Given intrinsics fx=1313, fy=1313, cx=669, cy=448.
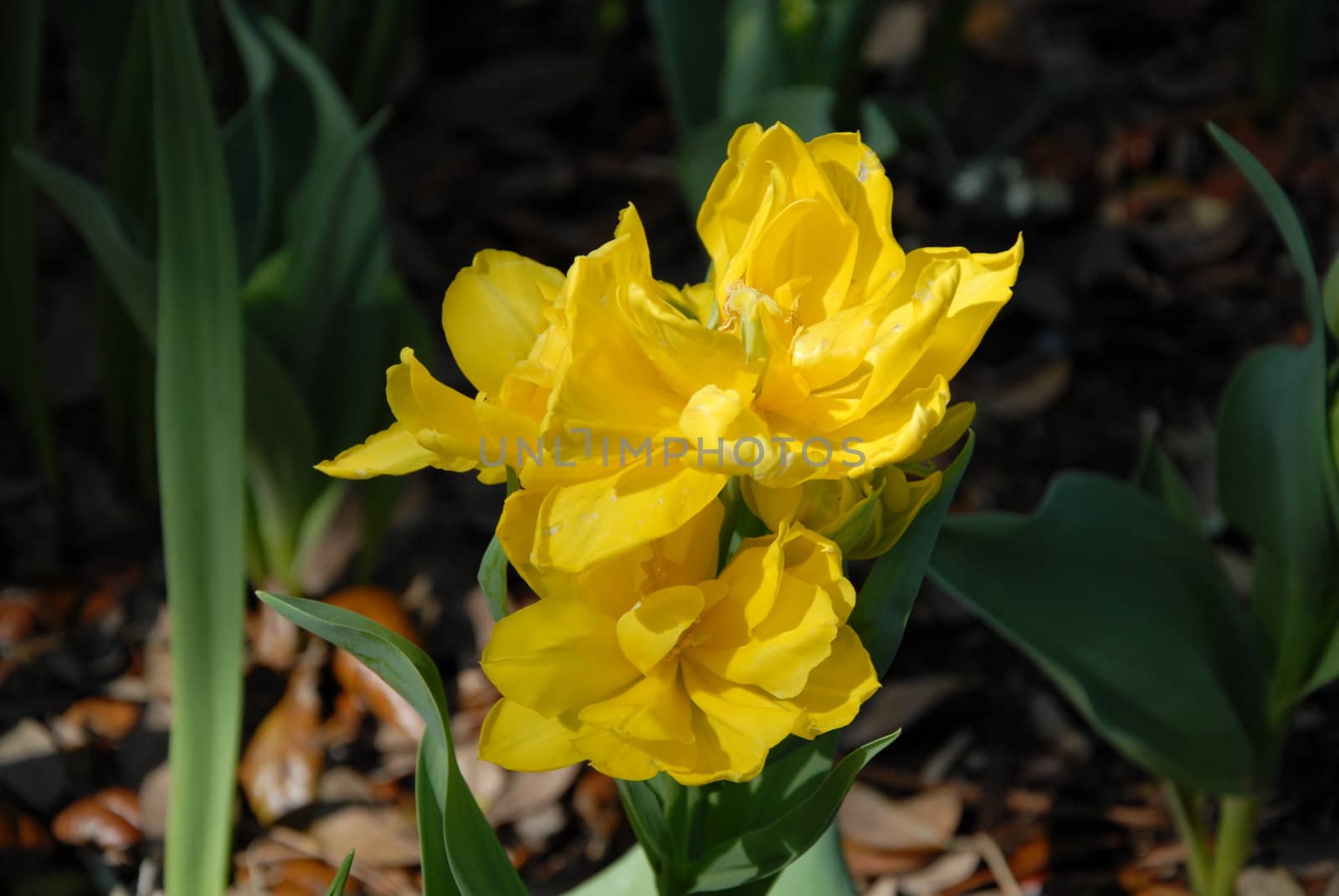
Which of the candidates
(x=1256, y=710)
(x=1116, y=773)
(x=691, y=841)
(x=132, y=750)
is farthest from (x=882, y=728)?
(x=132, y=750)

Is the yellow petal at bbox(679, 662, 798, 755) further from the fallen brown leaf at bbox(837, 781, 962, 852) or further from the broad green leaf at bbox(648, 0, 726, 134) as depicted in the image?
the broad green leaf at bbox(648, 0, 726, 134)

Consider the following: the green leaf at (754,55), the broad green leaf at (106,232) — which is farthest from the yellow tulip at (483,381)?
the green leaf at (754,55)

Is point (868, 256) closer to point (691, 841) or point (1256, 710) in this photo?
point (691, 841)

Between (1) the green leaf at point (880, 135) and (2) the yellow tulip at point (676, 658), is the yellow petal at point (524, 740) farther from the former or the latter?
(1) the green leaf at point (880, 135)

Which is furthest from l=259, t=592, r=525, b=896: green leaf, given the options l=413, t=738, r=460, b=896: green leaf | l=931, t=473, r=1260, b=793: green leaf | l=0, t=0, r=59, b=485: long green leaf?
l=0, t=0, r=59, b=485: long green leaf

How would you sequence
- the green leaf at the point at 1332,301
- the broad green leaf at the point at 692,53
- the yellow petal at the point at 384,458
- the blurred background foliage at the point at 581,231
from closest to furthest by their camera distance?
the yellow petal at the point at 384,458, the green leaf at the point at 1332,301, the blurred background foliage at the point at 581,231, the broad green leaf at the point at 692,53

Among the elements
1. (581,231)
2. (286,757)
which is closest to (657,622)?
(286,757)

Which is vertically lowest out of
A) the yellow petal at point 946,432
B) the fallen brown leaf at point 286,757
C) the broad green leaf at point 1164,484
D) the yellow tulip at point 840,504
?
the fallen brown leaf at point 286,757
